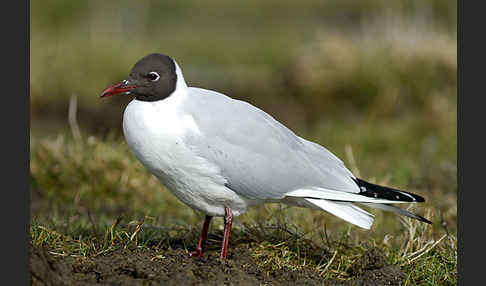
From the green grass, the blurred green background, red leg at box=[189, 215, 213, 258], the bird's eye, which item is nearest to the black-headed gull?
the bird's eye

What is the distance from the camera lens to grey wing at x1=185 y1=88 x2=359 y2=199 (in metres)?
3.87

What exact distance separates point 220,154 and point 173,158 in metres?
0.25

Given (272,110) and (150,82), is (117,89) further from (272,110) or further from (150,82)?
(272,110)

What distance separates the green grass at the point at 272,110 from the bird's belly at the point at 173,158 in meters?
0.44

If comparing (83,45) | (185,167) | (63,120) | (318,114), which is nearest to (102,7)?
(83,45)

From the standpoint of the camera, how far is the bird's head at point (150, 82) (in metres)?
3.91

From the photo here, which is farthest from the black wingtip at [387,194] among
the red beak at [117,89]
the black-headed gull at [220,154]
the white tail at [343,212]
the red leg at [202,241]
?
the red beak at [117,89]

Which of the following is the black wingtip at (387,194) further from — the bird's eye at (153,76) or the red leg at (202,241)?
the bird's eye at (153,76)

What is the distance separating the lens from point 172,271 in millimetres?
3705

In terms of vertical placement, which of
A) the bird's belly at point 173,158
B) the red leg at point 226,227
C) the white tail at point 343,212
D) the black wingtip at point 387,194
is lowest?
the red leg at point 226,227

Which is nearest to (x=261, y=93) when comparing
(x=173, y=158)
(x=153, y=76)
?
(x=153, y=76)

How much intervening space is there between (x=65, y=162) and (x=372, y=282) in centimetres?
307

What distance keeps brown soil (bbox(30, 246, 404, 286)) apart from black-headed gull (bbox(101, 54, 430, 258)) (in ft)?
0.75

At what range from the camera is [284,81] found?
9375 millimetres
